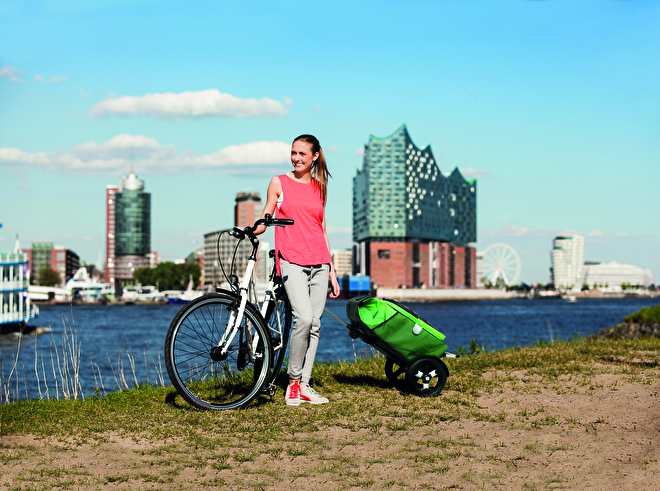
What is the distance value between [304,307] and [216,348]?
775 millimetres

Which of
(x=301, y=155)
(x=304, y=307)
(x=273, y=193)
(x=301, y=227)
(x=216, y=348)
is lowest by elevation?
(x=216, y=348)

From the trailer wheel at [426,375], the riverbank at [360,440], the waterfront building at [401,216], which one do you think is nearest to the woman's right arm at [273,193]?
the riverbank at [360,440]

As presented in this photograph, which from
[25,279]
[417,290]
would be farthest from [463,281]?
[25,279]

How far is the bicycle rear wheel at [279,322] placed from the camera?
542 cm

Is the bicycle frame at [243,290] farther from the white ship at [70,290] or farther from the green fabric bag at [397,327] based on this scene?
the white ship at [70,290]

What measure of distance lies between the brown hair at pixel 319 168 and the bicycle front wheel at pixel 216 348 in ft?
4.11

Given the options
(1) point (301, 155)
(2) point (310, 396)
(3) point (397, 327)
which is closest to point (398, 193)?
(3) point (397, 327)

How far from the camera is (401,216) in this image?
506 ft

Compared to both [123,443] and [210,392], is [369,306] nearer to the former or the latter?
[210,392]

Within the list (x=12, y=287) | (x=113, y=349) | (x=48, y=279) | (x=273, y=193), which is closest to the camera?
(x=273, y=193)

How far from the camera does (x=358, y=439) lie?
13.8ft

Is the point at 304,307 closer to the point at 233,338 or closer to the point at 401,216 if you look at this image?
the point at 233,338

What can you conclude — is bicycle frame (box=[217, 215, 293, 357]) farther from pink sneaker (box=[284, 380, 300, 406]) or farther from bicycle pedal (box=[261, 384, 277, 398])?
pink sneaker (box=[284, 380, 300, 406])

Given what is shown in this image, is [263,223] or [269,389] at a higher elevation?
[263,223]
